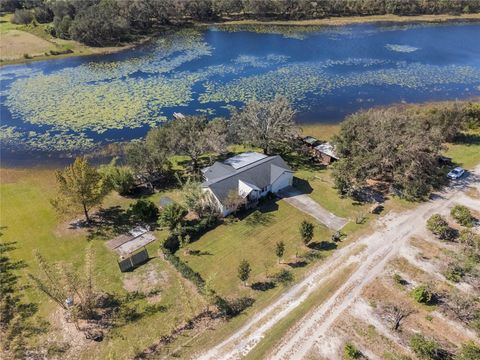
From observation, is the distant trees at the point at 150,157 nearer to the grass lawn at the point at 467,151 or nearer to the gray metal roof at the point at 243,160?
the gray metal roof at the point at 243,160

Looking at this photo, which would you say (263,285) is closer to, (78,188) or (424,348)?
(424,348)

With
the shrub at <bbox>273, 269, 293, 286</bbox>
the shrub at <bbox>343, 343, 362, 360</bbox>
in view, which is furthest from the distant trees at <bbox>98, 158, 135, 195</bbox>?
the shrub at <bbox>343, 343, 362, 360</bbox>

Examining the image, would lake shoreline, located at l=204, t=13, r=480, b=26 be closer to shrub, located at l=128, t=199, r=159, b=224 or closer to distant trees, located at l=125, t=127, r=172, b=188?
distant trees, located at l=125, t=127, r=172, b=188

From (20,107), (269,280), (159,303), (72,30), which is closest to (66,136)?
(20,107)

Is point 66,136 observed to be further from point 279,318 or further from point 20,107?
point 279,318

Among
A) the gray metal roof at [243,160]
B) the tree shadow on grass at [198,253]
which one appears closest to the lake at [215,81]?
the gray metal roof at [243,160]
